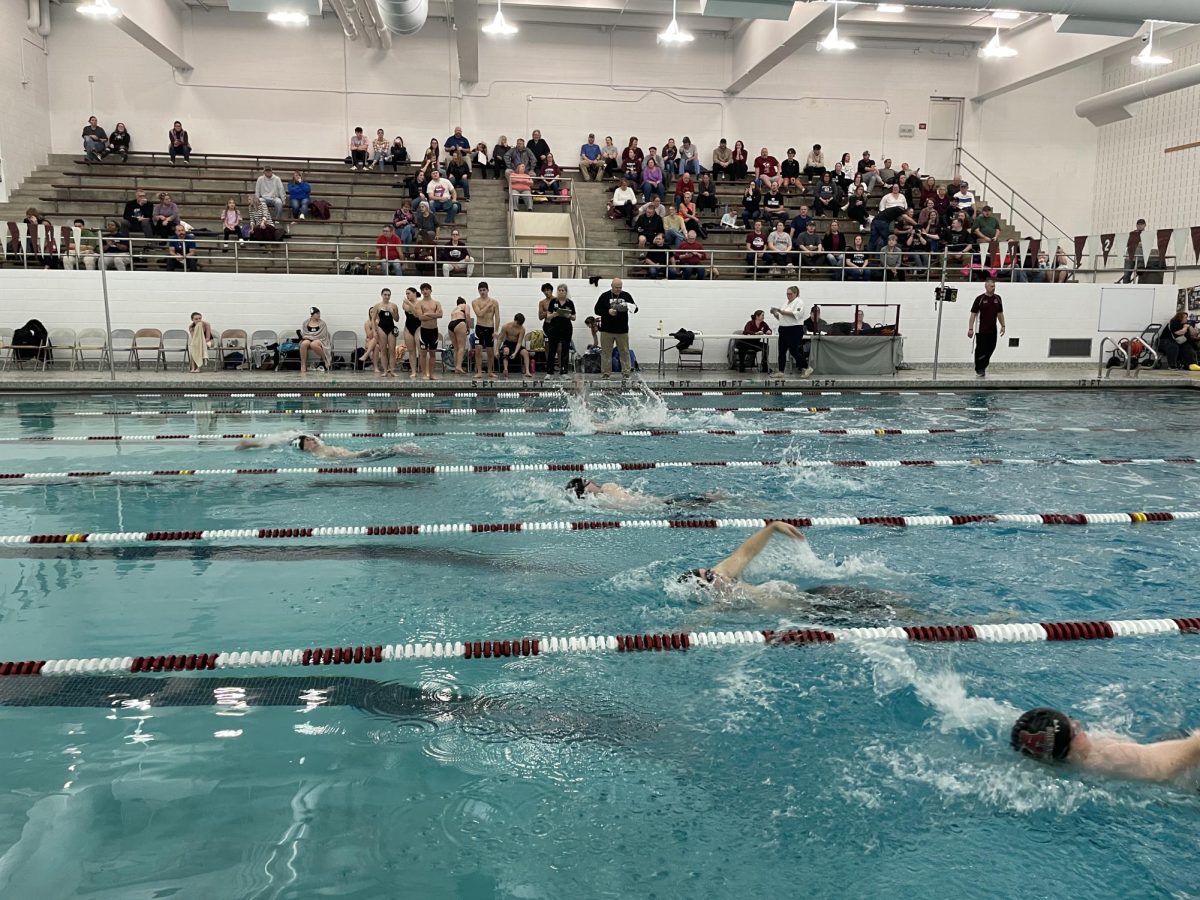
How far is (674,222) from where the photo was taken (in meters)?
15.7

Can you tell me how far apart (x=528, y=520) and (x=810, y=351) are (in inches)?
355

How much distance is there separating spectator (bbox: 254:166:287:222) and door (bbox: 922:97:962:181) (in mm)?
14109

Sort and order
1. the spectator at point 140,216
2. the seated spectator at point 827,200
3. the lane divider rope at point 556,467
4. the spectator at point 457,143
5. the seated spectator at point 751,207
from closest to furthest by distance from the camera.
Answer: the lane divider rope at point 556,467 → the spectator at point 140,216 → the seated spectator at point 751,207 → the seated spectator at point 827,200 → the spectator at point 457,143

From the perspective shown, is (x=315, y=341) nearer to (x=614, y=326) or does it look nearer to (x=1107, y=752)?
(x=614, y=326)

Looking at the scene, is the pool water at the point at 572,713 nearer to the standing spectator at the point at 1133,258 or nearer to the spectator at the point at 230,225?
the spectator at the point at 230,225

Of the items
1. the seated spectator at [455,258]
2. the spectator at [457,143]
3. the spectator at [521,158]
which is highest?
the spectator at [457,143]

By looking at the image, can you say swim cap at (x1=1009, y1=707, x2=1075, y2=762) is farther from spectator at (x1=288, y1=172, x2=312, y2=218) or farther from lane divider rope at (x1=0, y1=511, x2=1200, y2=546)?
spectator at (x1=288, y1=172, x2=312, y2=218)

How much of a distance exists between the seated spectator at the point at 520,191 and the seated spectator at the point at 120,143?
7.38m

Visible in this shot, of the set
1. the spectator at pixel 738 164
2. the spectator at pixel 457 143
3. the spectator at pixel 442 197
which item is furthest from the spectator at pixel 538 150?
the spectator at pixel 738 164

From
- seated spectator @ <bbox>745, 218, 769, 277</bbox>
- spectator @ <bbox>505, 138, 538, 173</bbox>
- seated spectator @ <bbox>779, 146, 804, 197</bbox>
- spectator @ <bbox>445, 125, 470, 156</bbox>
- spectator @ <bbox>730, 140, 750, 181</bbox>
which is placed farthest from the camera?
spectator @ <bbox>730, 140, 750, 181</bbox>

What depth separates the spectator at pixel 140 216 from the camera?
14281 millimetres

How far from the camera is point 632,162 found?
17672 mm

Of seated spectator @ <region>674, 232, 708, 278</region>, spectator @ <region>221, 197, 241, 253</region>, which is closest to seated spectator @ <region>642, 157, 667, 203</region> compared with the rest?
seated spectator @ <region>674, 232, 708, 278</region>

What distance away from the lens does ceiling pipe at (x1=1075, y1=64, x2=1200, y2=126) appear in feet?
52.1
